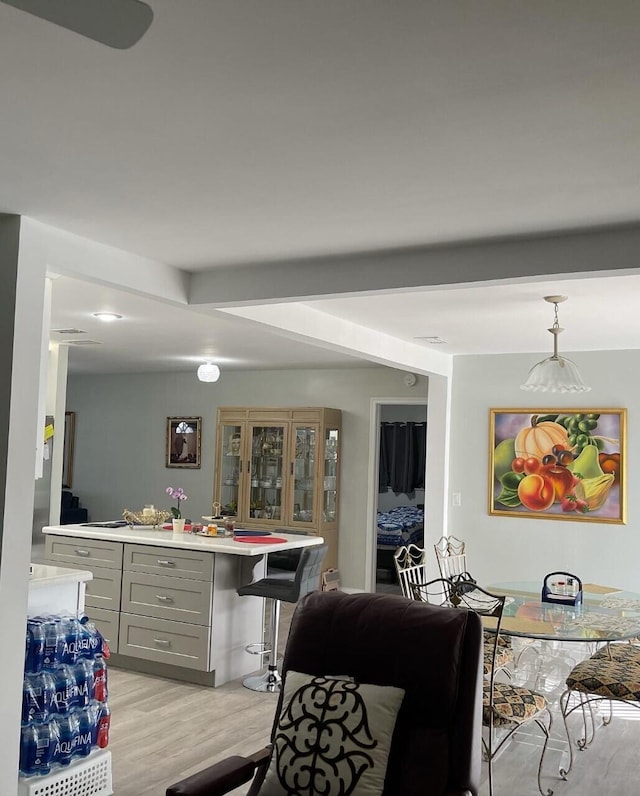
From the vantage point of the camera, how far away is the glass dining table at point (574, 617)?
3615 mm

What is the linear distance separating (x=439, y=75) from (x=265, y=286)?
204cm

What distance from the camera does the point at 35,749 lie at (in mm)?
3201

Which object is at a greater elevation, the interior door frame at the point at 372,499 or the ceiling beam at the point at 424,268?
the ceiling beam at the point at 424,268

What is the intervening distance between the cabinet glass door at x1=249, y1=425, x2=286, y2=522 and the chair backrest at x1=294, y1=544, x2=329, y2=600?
363 centimetres

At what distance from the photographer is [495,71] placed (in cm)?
180

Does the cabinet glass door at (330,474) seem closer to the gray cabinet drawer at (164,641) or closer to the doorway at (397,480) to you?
the doorway at (397,480)

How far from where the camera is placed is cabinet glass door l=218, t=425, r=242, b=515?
29.5 ft

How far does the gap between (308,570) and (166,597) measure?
0.97 m

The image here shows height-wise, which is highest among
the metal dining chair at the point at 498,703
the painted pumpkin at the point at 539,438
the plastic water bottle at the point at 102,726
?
the painted pumpkin at the point at 539,438

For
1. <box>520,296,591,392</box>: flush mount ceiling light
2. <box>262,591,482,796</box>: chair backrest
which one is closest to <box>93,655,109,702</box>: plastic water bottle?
<box>262,591,482,796</box>: chair backrest

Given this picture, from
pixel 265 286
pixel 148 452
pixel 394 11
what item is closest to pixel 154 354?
pixel 148 452

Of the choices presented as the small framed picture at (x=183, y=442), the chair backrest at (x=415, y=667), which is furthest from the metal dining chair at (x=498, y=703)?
the small framed picture at (x=183, y=442)

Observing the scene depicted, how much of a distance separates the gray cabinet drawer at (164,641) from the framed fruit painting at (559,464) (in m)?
2.74

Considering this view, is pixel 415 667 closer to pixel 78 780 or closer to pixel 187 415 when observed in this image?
pixel 78 780
